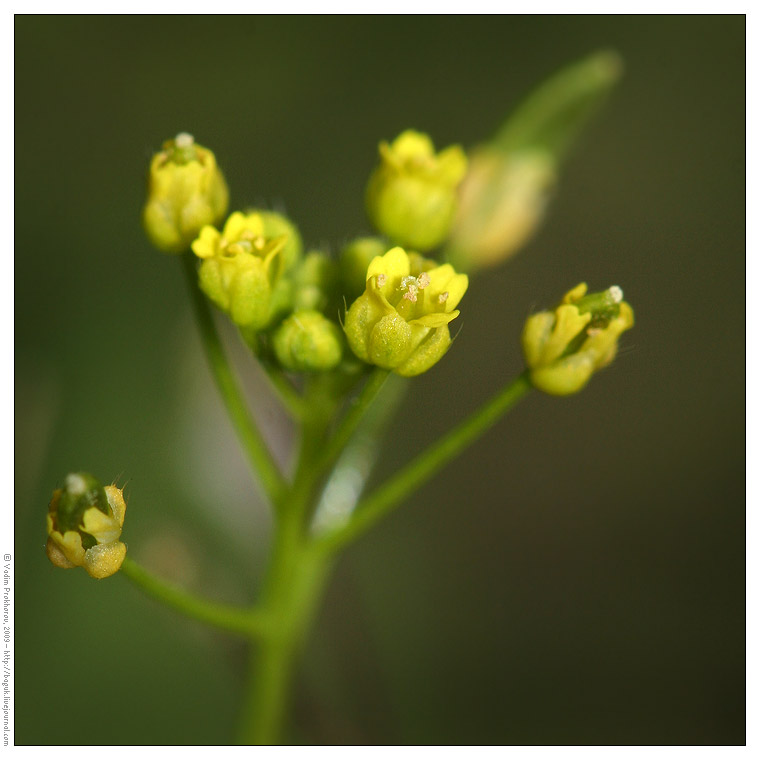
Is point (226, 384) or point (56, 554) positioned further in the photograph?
point (226, 384)

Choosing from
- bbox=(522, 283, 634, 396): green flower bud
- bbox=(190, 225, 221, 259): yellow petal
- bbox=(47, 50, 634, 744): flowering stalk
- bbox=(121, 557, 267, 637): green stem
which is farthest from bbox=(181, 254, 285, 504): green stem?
bbox=(522, 283, 634, 396): green flower bud

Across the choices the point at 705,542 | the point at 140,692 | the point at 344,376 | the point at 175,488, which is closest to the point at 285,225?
the point at 344,376

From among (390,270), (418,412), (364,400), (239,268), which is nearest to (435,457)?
(364,400)

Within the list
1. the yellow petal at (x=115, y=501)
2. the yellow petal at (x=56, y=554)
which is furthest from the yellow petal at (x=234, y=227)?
the yellow petal at (x=56, y=554)

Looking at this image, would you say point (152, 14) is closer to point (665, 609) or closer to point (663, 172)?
point (663, 172)

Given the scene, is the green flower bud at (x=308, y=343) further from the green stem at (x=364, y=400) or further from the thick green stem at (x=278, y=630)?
the thick green stem at (x=278, y=630)

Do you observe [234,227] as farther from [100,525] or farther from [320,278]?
[100,525]
